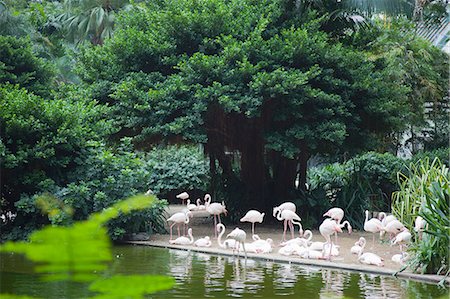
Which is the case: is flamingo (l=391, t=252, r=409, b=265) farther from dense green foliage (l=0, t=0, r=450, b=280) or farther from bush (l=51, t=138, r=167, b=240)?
bush (l=51, t=138, r=167, b=240)

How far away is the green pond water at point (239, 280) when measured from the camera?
752cm

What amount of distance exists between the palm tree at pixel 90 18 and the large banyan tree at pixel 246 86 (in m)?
11.8

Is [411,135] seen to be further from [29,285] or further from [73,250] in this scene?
[73,250]

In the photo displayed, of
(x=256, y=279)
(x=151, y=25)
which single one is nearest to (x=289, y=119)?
(x=151, y=25)

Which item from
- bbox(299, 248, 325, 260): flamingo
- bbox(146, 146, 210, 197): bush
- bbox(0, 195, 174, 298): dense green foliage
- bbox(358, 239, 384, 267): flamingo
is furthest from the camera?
bbox(146, 146, 210, 197): bush

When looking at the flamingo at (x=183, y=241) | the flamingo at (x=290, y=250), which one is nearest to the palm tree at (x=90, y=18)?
the flamingo at (x=183, y=241)

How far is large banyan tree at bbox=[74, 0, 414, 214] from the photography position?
13.8 meters

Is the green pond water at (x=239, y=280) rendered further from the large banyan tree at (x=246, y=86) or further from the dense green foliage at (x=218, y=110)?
Result: the large banyan tree at (x=246, y=86)

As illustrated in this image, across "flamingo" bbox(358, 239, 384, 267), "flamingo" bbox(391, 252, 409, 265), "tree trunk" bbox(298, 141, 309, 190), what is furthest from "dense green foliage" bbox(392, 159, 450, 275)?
"tree trunk" bbox(298, 141, 309, 190)

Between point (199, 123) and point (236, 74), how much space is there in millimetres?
1208

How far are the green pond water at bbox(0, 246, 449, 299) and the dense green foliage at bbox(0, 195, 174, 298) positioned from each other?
5.62m

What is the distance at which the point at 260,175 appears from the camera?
15.8 m

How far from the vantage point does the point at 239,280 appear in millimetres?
8570

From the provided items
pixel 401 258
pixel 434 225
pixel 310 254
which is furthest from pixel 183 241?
pixel 434 225
